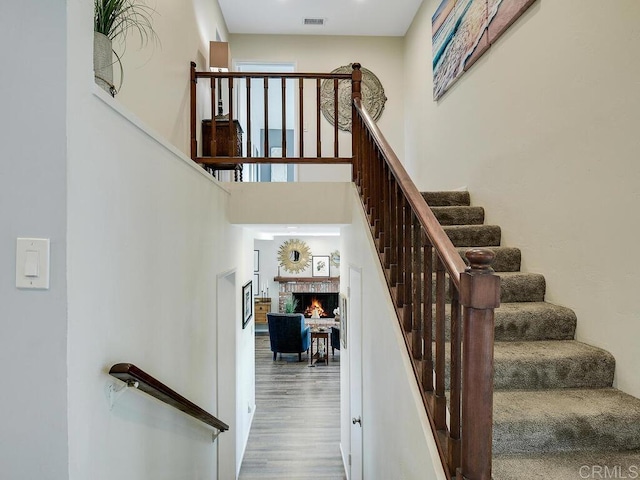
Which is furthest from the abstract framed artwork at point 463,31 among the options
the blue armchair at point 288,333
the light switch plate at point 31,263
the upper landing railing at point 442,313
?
the blue armchair at point 288,333

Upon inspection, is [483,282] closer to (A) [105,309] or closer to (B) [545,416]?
(B) [545,416]

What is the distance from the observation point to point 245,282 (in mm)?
4156

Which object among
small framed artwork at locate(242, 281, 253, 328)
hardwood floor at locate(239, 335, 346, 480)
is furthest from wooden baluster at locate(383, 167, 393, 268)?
hardwood floor at locate(239, 335, 346, 480)

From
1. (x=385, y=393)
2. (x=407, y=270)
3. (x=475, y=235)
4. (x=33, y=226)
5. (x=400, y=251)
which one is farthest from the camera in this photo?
(x=475, y=235)

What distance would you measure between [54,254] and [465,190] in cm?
319

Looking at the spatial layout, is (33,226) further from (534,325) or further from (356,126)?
(356,126)

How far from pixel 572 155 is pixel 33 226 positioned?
2.38 m

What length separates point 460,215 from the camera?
2.88 m

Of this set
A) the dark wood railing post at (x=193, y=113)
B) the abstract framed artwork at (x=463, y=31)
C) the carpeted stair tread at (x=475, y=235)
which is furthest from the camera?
the dark wood railing post at (x=193, y=113)

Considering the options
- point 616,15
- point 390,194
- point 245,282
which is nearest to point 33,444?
point 390,194

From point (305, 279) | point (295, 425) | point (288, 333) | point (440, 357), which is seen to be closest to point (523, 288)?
point (440, 357)

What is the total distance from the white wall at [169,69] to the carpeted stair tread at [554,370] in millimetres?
2291

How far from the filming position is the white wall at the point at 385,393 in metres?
1.39

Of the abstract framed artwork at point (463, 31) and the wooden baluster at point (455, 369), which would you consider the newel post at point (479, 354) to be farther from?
the abstract framed artwork at point (463, 31)
